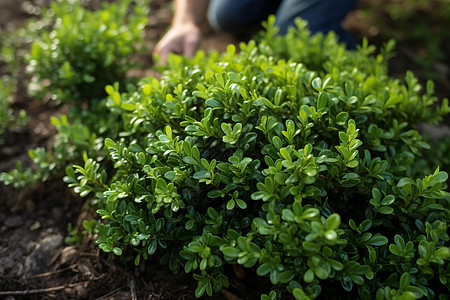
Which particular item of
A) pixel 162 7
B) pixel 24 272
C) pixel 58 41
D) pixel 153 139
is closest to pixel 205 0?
pixel 162 7

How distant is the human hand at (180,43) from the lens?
2.89m

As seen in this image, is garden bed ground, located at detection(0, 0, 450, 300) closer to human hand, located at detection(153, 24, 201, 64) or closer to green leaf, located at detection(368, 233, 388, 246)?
green leaf, located at detection(368, 233, 388, 246)

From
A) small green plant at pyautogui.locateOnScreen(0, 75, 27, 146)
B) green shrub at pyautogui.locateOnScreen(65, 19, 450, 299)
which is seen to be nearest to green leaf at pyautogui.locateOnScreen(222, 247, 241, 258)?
green shrub at pyautogui.locateOnScreen(65, 19, 450, 299)

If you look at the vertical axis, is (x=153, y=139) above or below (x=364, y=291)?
above

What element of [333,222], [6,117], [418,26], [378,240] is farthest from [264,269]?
[418,26]

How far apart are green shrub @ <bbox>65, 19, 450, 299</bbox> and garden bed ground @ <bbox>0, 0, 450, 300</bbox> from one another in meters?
0.15

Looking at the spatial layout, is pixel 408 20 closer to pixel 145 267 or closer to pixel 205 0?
pixel 205 0

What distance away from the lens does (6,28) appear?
13.0 ft

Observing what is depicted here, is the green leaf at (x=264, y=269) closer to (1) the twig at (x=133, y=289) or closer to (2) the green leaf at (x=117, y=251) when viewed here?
(2) the green leaf at (x=117, y=251)

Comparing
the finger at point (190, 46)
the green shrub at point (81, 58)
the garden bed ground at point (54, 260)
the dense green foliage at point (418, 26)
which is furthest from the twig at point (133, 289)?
the dense green foliage at point (418, 26)

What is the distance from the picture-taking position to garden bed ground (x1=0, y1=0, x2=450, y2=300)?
77.3 inches

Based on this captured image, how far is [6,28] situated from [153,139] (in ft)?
10.1

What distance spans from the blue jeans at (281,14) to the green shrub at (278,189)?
5.23 feet

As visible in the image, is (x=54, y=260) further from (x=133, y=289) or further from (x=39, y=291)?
(x=133, y=289)
